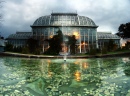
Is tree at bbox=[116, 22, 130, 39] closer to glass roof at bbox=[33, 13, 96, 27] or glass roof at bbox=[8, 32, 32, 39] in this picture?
glass roof at bbox=[33, 13, 96, 27]

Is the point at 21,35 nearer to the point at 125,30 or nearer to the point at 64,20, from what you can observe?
the point at 64,20

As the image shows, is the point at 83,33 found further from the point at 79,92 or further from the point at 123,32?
the point at 79,92

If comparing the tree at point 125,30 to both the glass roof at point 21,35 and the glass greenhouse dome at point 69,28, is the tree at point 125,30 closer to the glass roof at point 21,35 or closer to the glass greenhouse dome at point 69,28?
the glass greenhouse dome at point 69,28

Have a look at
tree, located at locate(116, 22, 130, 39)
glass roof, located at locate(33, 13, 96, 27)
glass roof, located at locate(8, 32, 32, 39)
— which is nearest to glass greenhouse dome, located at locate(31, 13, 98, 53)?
glass roof, located at locate(33, 13, 96, 27)

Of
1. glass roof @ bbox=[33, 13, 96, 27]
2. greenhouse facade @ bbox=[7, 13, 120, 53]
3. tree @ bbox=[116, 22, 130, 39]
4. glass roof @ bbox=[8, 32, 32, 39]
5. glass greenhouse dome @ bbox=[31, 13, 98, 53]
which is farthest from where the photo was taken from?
tree @ bbox=[116, 22, 130, 39]

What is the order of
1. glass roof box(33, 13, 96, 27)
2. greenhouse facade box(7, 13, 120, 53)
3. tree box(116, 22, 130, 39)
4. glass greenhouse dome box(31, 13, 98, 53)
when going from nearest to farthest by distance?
greenhouse facade box(7, 13, 120, 53) < glass greenhouse dome box(31, 13, 98, 53) < glass roof box(33, 13, 96, 27) < tree box(116, 22, 130, 39)

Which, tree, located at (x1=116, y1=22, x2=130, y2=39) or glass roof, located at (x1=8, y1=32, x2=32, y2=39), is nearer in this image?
glass roof, located at (x1=8, y1=32, x2=32, y2=39)

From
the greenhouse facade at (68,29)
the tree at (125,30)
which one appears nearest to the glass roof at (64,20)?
the greenhouse facade at (68,29)

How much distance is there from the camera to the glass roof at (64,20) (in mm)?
64438

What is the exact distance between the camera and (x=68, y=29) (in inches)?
2509

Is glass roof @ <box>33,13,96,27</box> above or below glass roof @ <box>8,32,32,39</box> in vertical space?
above

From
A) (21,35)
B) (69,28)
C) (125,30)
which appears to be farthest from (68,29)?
(125,30)

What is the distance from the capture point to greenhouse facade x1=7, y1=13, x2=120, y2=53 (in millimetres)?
63103

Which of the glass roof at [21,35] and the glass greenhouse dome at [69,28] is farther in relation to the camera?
the glass roof at [21,35]
